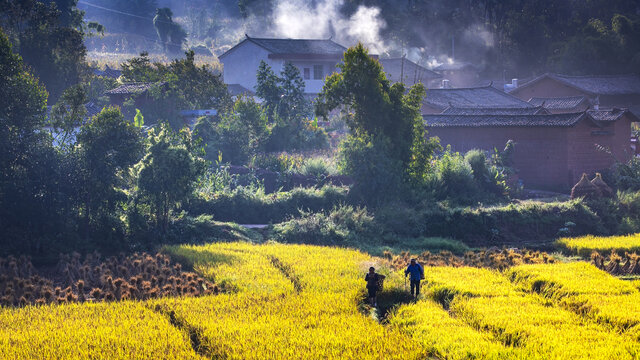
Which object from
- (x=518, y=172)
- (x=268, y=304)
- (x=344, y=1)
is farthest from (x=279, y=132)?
(x=344, y=1)

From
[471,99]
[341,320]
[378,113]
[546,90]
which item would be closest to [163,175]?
[378,113]

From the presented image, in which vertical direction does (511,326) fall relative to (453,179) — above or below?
below

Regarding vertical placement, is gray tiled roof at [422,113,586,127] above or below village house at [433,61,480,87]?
below

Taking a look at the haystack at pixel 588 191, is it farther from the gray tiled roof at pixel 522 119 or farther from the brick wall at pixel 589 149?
the gray tiled roof at pixel 522 119

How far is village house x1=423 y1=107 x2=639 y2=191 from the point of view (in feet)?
125

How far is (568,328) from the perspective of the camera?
44.9ft

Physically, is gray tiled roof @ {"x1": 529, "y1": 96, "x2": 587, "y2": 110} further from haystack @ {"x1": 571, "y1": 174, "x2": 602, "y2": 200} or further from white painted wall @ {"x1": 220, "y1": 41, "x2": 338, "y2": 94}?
haystack @ {"x1": 571, "y1": 174, "x2": 602, "y2": 200}

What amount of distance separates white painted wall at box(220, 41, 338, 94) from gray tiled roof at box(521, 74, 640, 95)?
21401 millimetres

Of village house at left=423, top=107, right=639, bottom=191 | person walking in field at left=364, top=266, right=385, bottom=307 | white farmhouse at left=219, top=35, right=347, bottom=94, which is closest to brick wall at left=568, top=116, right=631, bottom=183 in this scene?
village house at left=423, top=107, right=639, bottom=191

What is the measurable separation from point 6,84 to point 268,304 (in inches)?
525

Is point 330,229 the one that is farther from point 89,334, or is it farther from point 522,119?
point 522,119

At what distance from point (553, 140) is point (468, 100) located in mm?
17798

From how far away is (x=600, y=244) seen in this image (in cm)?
2425

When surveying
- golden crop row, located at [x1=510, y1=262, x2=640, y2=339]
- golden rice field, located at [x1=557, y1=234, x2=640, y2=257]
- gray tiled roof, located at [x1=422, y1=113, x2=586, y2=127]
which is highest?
gray tiled roof, located at [x1=422, y1=113, x2=586, y2=127]
